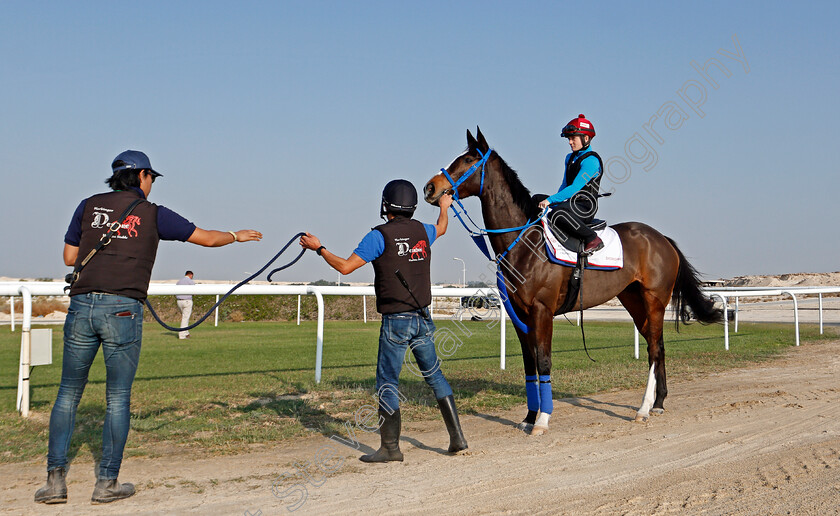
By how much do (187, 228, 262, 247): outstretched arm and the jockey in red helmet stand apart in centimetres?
269

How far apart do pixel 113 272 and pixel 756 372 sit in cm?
843

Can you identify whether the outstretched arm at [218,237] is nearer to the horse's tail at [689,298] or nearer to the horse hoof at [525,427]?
the horse hoof at [525,427]

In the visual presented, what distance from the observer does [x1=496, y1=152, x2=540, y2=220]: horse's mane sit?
19.5ft

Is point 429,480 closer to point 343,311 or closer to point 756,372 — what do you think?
point 756,372

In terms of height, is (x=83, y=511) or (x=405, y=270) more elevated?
(x=405, y=270)

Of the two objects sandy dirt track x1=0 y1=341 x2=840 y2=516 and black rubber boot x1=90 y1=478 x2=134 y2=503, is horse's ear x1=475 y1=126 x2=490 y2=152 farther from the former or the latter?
black rubber boot x1=90 y1=478 x2=134 y2=503

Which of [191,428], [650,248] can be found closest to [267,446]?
[191,428]

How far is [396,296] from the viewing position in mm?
4410

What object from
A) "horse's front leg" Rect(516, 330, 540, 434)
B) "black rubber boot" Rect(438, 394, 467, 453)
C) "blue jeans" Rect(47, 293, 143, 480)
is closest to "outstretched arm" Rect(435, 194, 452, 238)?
"black rubber boot" Rect(438, 394, 467, 453)

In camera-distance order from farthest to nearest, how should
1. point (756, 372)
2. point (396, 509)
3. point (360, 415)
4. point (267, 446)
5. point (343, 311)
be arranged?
1. point (343, 311)
2. point (756, 372)
3. point (360, 415)
4. point (267, 446)
5. point (396, 509)

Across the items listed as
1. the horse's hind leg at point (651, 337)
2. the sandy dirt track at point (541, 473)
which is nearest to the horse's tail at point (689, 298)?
the horse's hind leg at point (651, 337)

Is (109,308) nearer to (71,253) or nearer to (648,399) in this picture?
(71,253)

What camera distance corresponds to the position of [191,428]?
5.40 m

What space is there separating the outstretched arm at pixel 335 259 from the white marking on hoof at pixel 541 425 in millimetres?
2141
